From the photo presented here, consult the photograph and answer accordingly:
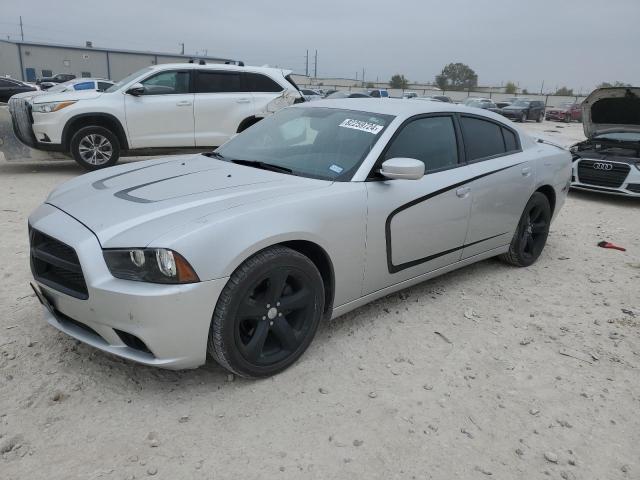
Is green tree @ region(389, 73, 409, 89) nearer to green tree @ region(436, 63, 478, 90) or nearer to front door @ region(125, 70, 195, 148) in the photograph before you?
green tree @ region(436, 63, 478, 90)

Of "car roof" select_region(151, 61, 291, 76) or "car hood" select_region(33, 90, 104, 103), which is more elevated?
"car roof" select_region(151, 61, 291, 76)

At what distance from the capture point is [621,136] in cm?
856

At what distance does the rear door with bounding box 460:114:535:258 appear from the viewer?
399 centimetres

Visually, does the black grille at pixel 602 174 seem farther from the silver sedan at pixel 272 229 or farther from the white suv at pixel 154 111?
the white suv at pixel 154 111

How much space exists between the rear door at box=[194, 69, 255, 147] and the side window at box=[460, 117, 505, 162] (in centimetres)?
547

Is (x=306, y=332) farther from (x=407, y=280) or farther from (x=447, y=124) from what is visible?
(x=447, y=124)

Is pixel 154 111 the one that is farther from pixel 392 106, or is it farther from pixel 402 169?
pixel 402 169

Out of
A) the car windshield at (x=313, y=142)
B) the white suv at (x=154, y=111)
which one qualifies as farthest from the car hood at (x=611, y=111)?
the car windshield at (x=313, y=142)

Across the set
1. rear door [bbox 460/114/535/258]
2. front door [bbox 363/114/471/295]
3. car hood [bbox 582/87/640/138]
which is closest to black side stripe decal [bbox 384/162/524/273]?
front door [bbox 363/114/471/295]

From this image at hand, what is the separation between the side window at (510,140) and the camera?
450 centimetres

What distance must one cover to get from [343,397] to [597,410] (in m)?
1.38

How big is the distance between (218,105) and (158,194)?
6257 millimetres

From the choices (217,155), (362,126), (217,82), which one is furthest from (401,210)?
(217,82)

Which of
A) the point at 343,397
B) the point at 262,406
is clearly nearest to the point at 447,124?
the point at 343,397
